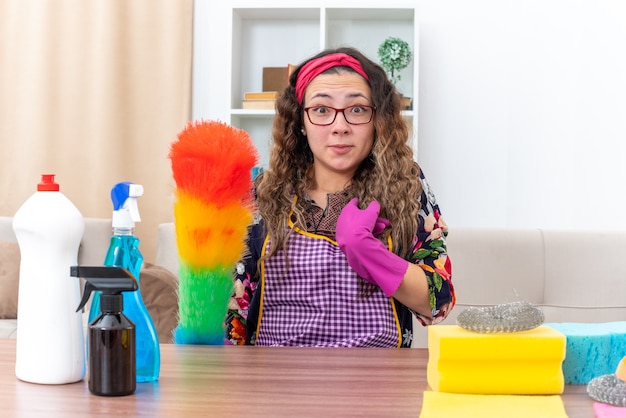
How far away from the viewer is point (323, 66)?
1646mm

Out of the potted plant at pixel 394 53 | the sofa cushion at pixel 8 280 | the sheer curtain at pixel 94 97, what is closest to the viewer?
the sofa cushion at pixel 8 280

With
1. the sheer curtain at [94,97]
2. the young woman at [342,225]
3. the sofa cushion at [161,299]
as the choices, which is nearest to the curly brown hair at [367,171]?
the young woman at [342,225]

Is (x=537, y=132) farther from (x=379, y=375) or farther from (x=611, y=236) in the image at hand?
(x=379, y=375)

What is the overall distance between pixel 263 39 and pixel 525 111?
3.71ft

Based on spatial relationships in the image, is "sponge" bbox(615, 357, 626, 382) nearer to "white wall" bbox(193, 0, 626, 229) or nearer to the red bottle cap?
the red bottle cap

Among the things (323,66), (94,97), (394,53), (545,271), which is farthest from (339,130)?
(94,97)

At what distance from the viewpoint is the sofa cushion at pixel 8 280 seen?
273cm

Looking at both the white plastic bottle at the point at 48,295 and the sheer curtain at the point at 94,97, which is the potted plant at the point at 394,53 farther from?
the white plastic bottle at the point at 48,295

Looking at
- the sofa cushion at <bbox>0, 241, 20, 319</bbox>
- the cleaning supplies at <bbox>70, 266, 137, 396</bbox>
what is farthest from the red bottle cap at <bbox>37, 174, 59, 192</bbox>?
the sofa cushion at <bbox>0, 241, 20, 319</bbox>

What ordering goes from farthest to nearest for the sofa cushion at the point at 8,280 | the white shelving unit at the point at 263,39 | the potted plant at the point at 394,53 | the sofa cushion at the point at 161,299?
the white shelving unit at the point at 263,39, the potted plant at the point at 394,53, the sofa cushion at the point at 8,280, the sofa cushion at the point at 161,299

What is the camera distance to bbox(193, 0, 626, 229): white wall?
304cm

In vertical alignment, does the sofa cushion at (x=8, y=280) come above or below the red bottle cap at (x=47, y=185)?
below

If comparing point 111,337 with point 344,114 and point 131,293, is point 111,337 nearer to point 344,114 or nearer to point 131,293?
point 131,293

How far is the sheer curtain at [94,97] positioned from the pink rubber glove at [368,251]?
199cm
